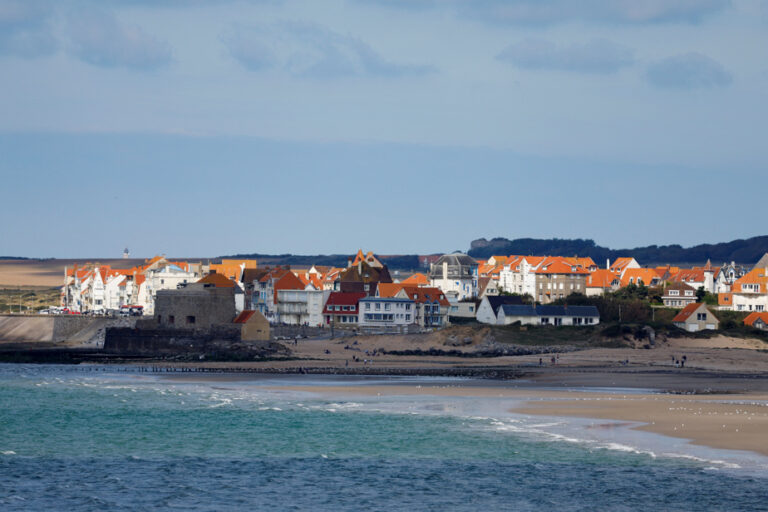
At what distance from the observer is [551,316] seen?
94500 mm

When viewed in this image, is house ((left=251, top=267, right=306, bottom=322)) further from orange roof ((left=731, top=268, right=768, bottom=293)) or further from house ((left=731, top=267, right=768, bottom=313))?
orange roof ((left=731, top=268, right=768, bottom=293))

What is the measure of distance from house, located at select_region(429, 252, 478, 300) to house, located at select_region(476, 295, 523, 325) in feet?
56.8

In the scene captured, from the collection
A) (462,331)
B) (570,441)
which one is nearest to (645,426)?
(570,441)

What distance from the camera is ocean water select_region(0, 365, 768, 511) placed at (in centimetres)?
2923

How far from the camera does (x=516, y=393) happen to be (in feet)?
173

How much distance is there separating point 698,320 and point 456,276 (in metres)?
39.1

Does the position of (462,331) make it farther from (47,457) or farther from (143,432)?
(47,457)

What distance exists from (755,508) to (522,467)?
27.3ft

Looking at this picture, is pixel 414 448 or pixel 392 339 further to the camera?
pixel 392 339

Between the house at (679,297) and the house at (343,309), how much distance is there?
1250 inches

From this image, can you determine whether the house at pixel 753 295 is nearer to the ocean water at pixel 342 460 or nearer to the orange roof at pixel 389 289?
the orange roof at pixel 389 289

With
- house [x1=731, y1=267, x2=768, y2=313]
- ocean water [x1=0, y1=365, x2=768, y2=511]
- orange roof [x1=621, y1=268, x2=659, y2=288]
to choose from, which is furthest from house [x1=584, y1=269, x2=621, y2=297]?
ocean water [x1=0, y1=365, x2=768, y2=511]

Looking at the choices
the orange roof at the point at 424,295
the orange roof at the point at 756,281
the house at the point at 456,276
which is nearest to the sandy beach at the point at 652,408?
the orange roof at the point at 424,295

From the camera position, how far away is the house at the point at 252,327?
84.3 m
